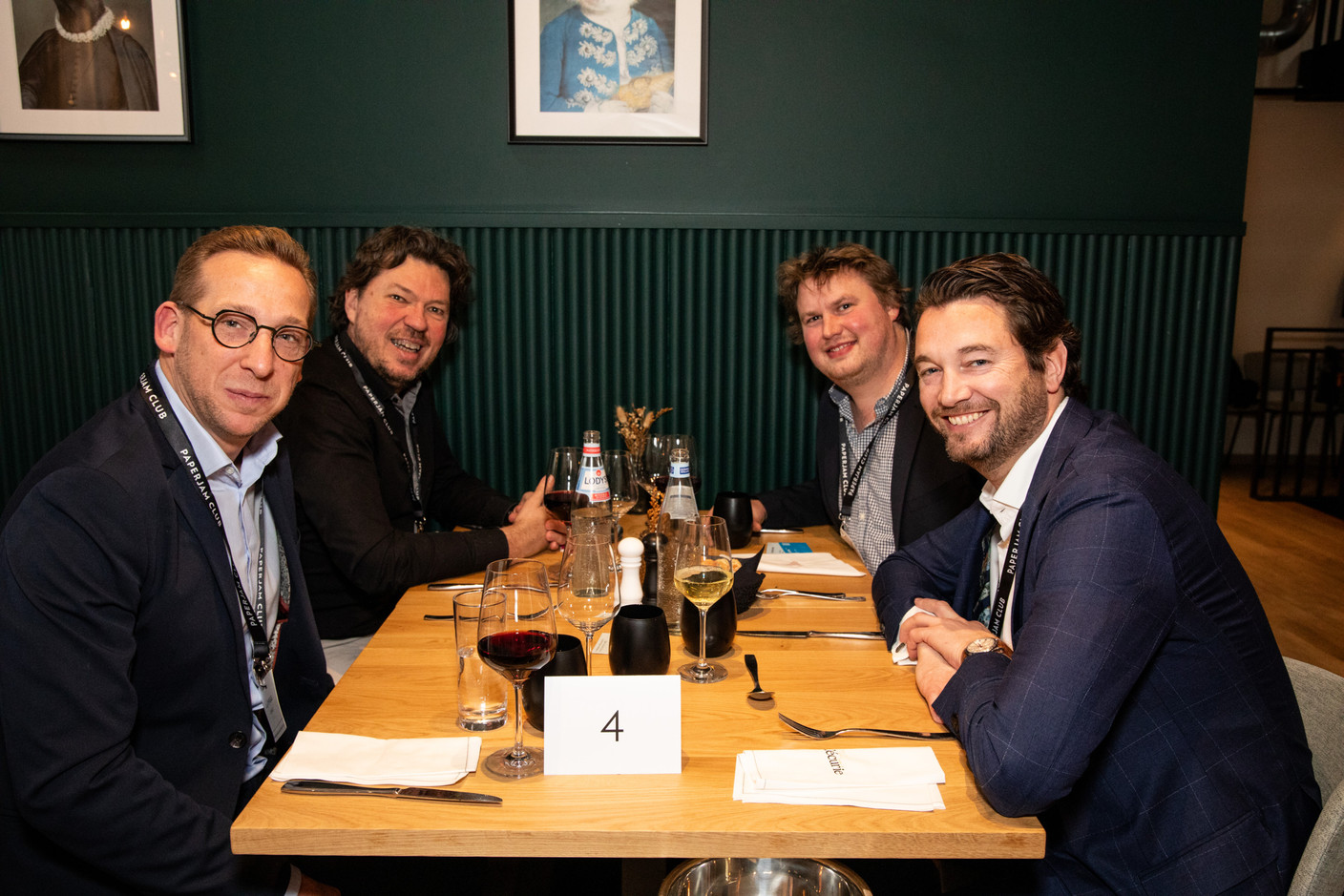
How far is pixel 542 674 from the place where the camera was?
1.36 meters

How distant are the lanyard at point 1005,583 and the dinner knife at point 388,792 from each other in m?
0.96

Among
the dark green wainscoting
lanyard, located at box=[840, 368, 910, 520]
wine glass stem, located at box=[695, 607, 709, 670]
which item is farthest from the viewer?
the dark green wainscoting

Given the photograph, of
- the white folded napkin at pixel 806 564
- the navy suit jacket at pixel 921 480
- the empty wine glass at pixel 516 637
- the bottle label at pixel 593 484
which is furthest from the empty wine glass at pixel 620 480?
the empty wine glass at pixel 516 637

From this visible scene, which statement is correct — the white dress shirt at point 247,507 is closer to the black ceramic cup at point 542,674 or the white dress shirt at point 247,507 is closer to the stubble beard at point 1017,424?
the black ceramic cup at point 542,674

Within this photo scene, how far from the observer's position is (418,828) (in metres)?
1.11

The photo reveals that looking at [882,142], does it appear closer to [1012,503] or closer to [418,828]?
[1012,503]

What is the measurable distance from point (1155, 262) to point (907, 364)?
1253 millimetres

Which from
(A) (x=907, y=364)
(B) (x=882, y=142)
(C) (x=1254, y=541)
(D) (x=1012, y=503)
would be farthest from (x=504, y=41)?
(C) (x=1254, y=541)

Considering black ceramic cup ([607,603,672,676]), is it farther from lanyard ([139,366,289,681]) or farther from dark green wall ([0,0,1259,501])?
dark green wall ([0,0,1259,501])

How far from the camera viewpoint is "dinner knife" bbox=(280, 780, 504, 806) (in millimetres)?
1165

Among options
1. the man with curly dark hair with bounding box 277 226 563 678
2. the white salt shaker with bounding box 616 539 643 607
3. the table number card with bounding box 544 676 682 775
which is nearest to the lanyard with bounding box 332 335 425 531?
the man with curly dark hair with bounding box 277 226 563 678

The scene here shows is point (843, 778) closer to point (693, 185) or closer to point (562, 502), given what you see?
point (562, 502)

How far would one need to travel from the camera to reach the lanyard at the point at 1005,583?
161 centimetres

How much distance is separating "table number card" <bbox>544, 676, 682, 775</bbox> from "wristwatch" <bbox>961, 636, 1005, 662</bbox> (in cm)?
53
